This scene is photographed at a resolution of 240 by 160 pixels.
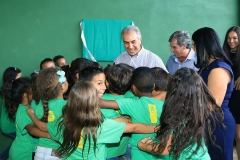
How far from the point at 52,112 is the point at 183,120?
3.40 ft

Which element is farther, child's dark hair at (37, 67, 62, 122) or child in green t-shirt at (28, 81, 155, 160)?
child's dark hair at (37, 67, 62, 122)

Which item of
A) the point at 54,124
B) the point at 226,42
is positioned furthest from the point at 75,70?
the point at 226,42

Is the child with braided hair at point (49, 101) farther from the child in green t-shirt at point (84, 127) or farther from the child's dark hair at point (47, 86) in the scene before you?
the child in green t-shirt at point (84, 127)

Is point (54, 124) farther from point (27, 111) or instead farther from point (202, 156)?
point (202, 156)

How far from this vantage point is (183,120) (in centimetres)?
182

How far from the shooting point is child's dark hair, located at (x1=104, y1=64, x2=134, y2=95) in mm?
2465

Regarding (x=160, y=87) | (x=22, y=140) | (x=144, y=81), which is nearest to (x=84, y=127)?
(x=144, y=81)

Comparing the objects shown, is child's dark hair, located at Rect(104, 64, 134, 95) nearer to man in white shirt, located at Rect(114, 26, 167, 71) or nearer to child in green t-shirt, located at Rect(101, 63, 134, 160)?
child in green t-shirt, located at Rect(101, 63, 134, 160)

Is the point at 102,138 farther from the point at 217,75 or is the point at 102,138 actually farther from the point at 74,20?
the point at 74,20

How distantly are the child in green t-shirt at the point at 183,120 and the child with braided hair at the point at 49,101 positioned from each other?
0.85 m

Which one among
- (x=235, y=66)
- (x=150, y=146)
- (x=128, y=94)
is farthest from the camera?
(x=235, y=66)

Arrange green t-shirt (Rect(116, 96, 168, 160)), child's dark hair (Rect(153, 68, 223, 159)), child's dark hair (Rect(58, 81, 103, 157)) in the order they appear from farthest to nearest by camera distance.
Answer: green t-shirt (Rect(116, 96, 168, 160))
child's dark hair (Rect(58, 81, 103, 157))
child's dark hair (Rect(153, 68, 223, 159))

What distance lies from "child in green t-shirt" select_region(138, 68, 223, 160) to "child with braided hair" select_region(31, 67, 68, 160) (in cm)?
85

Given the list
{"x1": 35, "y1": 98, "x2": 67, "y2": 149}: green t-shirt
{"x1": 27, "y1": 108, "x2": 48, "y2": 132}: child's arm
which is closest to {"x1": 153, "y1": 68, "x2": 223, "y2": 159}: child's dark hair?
{"x1": 35, "y1": 98, "x2": 67, "y2": 149}: green t-shirt
